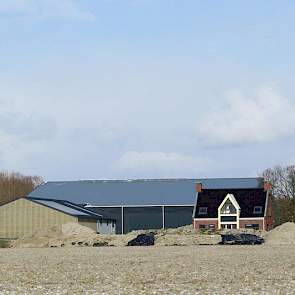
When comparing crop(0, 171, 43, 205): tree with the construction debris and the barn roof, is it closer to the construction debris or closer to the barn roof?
the barn roof

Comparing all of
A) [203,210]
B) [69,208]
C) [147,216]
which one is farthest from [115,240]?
[147,216]

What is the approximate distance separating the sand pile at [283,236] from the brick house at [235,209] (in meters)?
26.9

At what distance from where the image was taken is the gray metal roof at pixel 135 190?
11238 cm

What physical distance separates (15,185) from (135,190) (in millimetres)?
37017

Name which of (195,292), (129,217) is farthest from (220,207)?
(195,292)

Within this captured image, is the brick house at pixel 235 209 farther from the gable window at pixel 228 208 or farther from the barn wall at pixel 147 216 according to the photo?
the barn wall at pixel 147 216

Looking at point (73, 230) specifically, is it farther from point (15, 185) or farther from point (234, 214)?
point (15, 185)

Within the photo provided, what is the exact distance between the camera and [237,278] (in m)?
26.5

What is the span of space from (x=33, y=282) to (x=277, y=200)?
82.1 m

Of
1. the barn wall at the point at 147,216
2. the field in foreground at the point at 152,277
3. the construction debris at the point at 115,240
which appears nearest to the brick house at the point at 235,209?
the barn wall at the point at 147,216

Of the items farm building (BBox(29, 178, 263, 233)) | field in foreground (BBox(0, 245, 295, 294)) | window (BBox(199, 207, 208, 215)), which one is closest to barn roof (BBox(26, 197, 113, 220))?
farm building (BBox(29, 178, 263, 233))

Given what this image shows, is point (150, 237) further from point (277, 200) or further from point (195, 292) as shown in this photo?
point (195, 292)

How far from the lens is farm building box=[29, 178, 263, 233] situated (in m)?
110

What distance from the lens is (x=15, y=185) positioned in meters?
146
